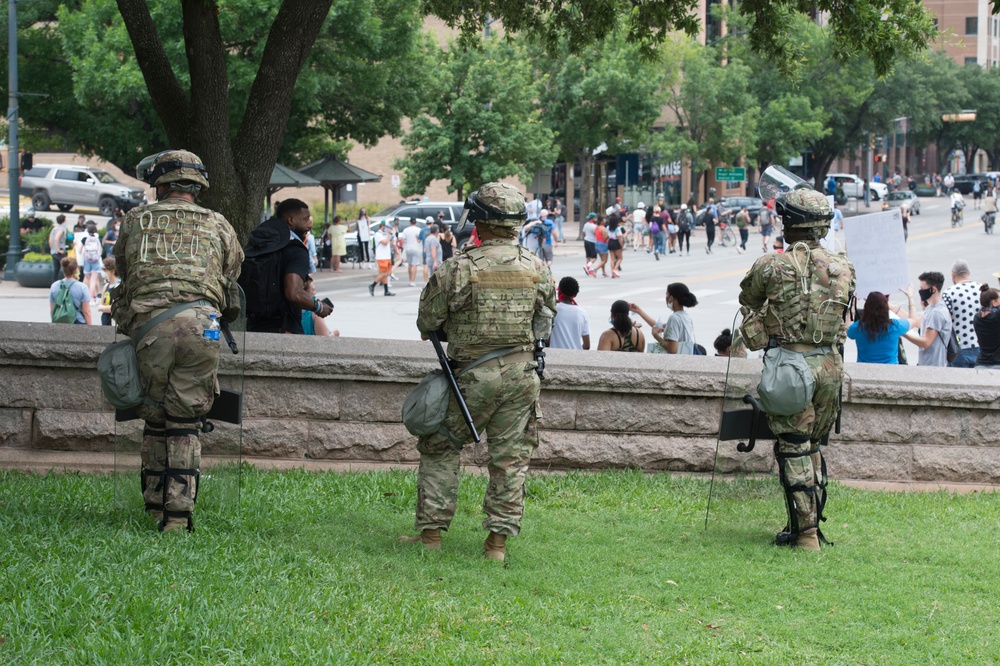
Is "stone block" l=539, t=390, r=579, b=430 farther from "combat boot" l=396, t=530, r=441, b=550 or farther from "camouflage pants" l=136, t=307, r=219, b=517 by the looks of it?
"camouflage pants" l=136, t=307, r=219, b=517

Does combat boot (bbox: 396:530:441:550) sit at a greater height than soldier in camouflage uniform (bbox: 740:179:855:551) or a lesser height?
lesser

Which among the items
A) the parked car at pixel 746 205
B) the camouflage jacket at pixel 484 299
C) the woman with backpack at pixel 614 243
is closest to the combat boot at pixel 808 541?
A: the camouflage jacket at pixel 484 299

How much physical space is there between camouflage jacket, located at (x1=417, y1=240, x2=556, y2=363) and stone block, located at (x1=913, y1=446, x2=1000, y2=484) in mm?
3269

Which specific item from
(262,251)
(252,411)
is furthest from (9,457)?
(262,251)

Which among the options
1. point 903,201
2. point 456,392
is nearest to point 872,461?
point 456,392

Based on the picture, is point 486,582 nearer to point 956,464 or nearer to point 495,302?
point 495,302

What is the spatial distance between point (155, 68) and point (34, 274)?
66.7ft

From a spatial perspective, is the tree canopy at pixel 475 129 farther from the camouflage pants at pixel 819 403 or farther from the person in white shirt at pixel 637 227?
the camouflage pants at pixel 819 403

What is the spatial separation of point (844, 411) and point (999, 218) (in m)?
61.8

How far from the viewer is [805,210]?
577 centimetres

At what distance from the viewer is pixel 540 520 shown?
6.35 m

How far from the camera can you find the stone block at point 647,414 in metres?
7.36

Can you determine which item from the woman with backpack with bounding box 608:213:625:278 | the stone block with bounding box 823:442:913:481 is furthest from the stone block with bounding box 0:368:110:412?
the woman with backpack with bounding box 608:213:625:278

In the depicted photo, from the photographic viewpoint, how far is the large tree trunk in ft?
26.6
